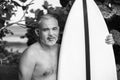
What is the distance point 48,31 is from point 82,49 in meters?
0.35

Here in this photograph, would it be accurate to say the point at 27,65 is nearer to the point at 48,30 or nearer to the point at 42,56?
the point at 42,56

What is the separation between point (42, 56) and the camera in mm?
2508

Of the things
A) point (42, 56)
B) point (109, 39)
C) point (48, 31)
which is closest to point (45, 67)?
point (42, 56)

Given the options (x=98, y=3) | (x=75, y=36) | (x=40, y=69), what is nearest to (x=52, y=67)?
(x=40, y=69)

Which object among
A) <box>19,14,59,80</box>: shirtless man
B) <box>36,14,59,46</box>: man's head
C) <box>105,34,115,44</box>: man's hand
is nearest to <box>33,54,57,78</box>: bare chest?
<box>19,14,59,80</box>: shirtless man

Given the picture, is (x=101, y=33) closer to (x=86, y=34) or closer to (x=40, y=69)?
(x=86, y=34)

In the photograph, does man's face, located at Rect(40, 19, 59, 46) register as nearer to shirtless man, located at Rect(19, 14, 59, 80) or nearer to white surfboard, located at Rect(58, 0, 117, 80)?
shirtless man, located at Rect(19, 14, 59, 80)

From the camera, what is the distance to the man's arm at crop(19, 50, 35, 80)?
2.43 metres

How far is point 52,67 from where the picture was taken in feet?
8.35

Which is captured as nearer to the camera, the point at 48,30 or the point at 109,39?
the point at 48,30

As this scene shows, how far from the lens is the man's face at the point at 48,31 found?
97.3 inches

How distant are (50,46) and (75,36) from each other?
26 centimetres

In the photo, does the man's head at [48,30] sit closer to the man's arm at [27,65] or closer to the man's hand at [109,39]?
the man's arm at [27,65]

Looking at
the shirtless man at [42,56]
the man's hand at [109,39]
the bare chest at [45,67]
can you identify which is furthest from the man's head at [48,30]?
the man's hand at [109,39]
